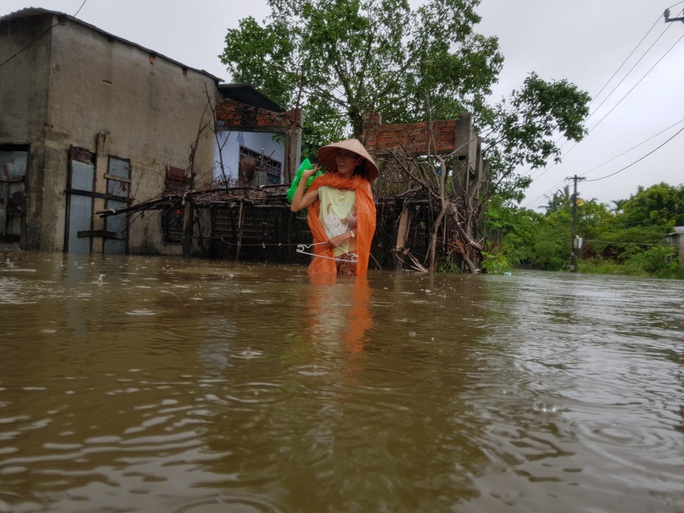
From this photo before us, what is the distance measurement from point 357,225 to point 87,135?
8.45 m

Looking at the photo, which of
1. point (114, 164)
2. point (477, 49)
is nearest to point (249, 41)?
point (114, 164)

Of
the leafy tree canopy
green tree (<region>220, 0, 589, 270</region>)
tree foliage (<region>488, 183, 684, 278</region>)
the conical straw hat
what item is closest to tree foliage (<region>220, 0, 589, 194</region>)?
green tree (<region>220, 0, 589, 270</region>)

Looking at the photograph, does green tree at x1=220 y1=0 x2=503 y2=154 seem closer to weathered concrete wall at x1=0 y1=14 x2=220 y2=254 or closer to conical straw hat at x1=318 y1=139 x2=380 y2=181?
weathered concrete wall at x1=0 y1=14 x2=220 y2=254

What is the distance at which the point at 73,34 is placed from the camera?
37.9 feet

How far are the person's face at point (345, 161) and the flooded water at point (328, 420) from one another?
4464 millimetres

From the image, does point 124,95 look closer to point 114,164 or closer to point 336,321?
point 114,164

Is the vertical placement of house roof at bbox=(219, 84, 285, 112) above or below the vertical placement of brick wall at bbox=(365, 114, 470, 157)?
above

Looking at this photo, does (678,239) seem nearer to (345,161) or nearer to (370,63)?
(370,63)

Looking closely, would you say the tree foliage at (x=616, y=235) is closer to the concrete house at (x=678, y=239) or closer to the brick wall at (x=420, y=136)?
the concrete house at (x=678, y=239)

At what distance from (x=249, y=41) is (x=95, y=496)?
15.6 metres

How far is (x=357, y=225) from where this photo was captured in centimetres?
607

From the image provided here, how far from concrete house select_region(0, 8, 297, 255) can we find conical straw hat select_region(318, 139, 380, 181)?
396 cm

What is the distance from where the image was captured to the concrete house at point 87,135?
37.0 feet

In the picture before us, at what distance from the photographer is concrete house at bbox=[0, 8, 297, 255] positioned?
11.3 meters
